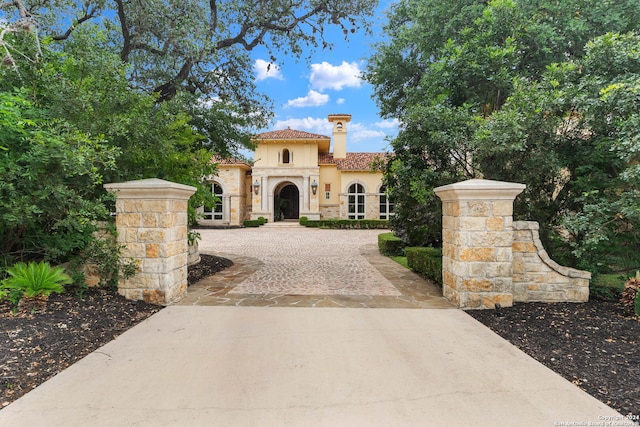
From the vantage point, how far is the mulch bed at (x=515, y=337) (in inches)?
93.7

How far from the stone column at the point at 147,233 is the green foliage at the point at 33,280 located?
73cm

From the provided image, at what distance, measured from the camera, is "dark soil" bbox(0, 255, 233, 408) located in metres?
2.42

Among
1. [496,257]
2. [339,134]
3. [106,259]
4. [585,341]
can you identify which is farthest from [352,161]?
[585,341]

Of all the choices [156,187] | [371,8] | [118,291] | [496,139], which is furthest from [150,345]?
[371,8]

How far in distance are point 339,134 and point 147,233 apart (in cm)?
2137

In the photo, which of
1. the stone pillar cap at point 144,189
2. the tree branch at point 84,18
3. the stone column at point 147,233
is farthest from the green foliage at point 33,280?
the tree branch at point 84,18

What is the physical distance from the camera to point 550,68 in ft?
16.2

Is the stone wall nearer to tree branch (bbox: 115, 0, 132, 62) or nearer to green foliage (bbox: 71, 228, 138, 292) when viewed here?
green foliage (bbox: 71, 228, 138, 292)

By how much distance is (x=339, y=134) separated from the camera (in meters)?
24.2

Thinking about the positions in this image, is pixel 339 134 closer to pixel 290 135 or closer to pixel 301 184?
pixel 290 135

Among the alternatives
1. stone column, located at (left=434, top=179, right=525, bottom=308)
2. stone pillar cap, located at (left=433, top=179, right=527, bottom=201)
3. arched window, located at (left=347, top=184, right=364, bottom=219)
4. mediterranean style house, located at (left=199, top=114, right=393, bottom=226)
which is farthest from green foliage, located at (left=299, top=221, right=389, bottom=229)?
stone pillar cap, located at (left=433, top=179, right=527, bottom=201)

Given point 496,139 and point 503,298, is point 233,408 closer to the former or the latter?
point 503,298

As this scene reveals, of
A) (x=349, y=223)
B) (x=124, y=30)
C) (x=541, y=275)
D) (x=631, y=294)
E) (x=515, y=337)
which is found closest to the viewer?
(x=515, y=337)

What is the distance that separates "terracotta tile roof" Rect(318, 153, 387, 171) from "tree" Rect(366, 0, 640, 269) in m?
15.4
